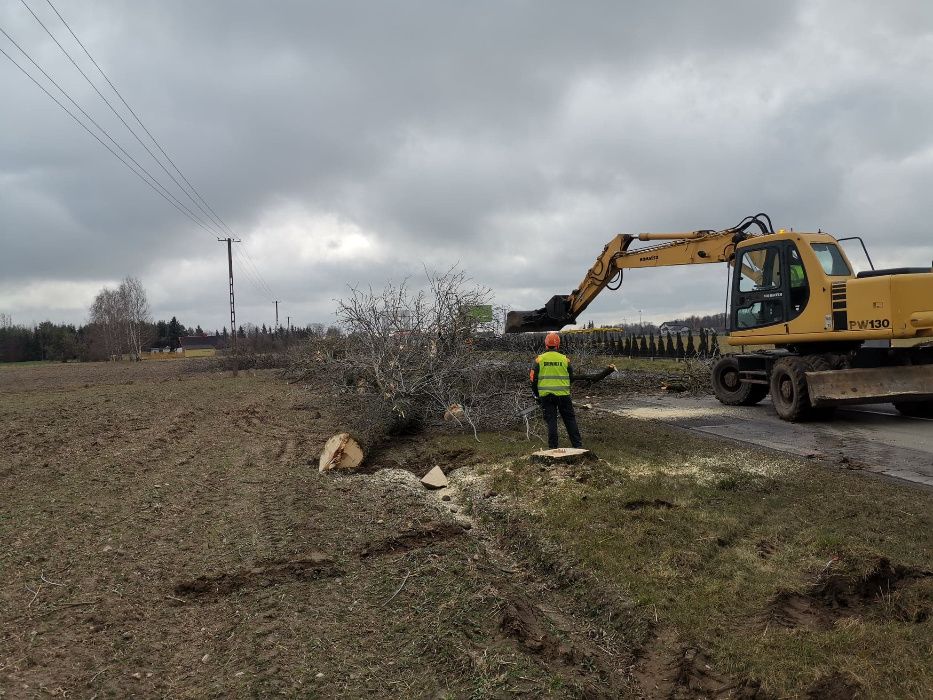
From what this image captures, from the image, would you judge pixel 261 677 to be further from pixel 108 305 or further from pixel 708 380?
pixel 108 305

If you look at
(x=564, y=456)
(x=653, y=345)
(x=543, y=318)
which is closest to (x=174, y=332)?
(x=653, y=345)

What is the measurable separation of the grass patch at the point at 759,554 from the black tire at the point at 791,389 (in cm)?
359

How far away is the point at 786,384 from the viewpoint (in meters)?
11.5

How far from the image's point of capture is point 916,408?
11.4 meters

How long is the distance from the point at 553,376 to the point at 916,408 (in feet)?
23.6

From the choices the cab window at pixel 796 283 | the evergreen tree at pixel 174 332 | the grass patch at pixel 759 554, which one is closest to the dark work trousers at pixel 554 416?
the grass patch at pixel 759 554

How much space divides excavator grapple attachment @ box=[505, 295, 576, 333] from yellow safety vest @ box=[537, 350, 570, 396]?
7.45 meters

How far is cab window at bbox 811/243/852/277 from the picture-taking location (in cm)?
1100

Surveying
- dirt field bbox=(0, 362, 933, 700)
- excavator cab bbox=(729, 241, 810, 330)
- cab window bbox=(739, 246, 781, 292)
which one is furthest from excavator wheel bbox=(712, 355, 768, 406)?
dirt field bbox=(0, 362, 933, 700)

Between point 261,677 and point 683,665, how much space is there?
2174 millimetres

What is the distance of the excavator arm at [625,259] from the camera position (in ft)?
43.8

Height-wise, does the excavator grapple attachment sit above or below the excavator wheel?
above

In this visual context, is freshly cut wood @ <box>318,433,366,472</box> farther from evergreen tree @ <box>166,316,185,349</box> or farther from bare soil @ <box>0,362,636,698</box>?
evergreen tree @ <box>166,316,185,349</box>

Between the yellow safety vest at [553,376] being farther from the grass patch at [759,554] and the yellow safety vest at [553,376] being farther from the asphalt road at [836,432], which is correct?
the asphalt road at [836,432]
